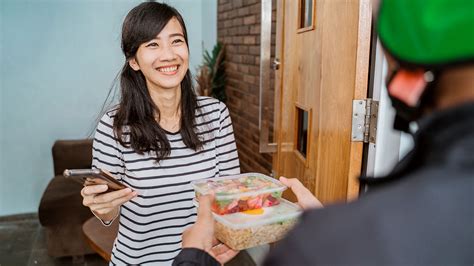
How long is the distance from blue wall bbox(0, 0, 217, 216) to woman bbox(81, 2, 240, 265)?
2736 mm

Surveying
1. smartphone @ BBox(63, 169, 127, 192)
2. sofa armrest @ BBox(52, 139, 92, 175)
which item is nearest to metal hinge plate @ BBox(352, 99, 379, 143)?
smartphone @ BBox(63, 169, 127, 192)

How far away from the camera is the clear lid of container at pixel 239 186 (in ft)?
3.48

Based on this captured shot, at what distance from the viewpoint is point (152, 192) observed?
1.45m

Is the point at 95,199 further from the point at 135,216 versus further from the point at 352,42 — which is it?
the point at 352,42

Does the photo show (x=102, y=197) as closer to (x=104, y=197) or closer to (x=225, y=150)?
(x=104, y=197)

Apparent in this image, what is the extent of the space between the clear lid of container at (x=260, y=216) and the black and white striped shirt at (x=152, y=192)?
485 mm

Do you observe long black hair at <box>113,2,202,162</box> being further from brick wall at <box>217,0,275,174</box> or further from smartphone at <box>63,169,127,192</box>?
brick wall at <box>217,0,275,174</box>

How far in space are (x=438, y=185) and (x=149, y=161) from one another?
115 cm

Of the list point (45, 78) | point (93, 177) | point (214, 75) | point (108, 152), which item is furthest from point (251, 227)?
point (45, 78)

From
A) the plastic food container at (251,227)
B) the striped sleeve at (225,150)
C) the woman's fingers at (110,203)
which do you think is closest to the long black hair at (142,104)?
the striped sleeve at (225,150)

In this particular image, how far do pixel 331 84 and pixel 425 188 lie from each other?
3.09ft

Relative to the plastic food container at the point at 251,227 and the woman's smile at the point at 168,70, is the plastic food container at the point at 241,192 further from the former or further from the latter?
the woman's smile at the point at 168,70

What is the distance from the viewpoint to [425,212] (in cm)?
42

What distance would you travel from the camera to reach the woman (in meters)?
1.45
